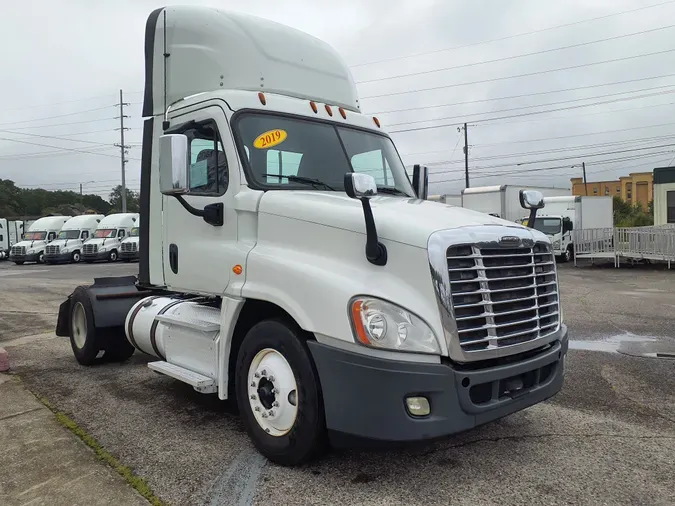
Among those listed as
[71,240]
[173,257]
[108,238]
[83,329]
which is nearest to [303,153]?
[173,257]

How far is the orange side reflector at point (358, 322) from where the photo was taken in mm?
3266

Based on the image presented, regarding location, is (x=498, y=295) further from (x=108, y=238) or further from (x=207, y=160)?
(x=108, y=238)

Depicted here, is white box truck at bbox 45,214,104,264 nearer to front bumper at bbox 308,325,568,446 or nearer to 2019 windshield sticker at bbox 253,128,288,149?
2019 windshield sticker at bbox 253,128,288,149

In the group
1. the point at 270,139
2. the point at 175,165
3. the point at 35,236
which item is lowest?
the point at 175,165

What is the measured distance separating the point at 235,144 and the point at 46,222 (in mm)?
40111

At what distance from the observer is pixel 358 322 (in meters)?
3.28

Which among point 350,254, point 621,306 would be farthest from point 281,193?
point 621,306

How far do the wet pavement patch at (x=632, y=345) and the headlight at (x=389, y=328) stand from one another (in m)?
5.18

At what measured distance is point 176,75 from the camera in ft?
17.1

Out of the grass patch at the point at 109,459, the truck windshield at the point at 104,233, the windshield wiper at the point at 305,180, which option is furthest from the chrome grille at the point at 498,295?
the truck windshield at the point at 104,233

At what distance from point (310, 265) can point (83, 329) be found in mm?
4639

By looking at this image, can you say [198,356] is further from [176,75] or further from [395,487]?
[176,75]

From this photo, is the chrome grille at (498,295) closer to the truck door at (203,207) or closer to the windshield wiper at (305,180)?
the windshield wiper at (305,180)

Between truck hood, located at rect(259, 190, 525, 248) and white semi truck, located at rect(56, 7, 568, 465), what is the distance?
13 millimetres
